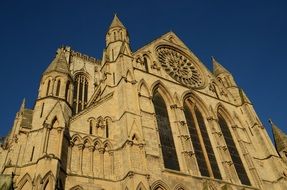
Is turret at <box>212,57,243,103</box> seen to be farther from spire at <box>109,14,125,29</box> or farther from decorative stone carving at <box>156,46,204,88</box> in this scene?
spire at <box>109,14,125,29</box>

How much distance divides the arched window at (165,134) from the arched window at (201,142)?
1.63 m

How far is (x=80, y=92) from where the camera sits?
114 feet

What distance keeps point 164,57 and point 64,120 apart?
36.2 ft

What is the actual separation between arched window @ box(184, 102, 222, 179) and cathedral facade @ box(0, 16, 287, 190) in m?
0.07

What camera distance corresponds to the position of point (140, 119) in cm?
1500

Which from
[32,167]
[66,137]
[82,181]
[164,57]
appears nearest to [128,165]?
[82,181]

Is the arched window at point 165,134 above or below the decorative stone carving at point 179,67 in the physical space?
below

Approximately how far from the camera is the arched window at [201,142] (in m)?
16.1

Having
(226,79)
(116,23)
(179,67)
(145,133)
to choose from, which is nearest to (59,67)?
(145,133)

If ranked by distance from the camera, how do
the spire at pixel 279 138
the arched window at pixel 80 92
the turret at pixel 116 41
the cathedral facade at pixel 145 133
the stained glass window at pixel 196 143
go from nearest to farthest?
the cathedral facade at pixel 145 133
the stained glass window at pixel 196 143
the turret at pixel 116 41
the spire at pixel 279 138
the arched window at pixel 80 92

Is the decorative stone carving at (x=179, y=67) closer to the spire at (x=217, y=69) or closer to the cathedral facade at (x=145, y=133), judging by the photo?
the cathedral facade at (x=145, y=133)

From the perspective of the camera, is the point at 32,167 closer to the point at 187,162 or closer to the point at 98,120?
the point at 98,120

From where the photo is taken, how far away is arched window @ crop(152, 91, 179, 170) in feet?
48.7

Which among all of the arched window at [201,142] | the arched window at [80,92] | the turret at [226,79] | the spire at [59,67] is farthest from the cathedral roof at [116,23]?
the arched window at [80,92]
